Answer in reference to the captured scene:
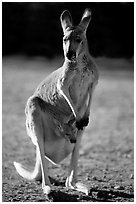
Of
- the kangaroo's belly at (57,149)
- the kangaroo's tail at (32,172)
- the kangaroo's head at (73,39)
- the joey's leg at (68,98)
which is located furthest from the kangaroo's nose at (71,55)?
the kangaroo's tail at (32,172)

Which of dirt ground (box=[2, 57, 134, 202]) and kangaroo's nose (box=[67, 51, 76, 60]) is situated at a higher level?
kangaroo's nose (box=[67, 51, 76, 60])

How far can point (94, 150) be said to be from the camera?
5742 millimetres

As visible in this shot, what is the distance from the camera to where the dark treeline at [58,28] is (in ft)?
45.0

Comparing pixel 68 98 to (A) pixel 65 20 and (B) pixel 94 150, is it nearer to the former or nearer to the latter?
(A) pixel 65 20

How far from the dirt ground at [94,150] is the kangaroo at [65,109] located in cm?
24

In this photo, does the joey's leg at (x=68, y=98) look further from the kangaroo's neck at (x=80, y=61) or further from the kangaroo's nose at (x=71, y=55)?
the kangaroo's nose at (x=71, y=55)

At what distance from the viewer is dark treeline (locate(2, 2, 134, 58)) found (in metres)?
13.7

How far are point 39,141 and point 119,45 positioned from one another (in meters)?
11.1

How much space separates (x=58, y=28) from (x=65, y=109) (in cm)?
1106

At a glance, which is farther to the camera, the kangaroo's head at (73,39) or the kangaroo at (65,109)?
the kangaroo at (65,109)

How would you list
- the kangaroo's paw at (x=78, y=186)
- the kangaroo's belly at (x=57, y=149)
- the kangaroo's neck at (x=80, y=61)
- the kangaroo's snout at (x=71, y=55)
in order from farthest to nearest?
the kangaroo's belly at (x=57, y=149) < the kangaroo's paw at (x=78, y=186) < the kangaroo's neck at (x=80, y=61) < the kangaroo's snout at (x=71, y=55)

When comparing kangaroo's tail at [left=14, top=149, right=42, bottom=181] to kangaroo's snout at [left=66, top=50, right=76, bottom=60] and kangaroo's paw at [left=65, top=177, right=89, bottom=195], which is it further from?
kangaroo's snout at [left=66, top=50, right=76, bottom=60]

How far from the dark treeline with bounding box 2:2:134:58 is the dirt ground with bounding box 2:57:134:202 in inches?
98.4

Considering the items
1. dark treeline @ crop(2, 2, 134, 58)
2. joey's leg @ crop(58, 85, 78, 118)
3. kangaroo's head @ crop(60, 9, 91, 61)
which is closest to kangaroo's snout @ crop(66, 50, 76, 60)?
kangaroo's head @ crop(60, 9, 91, 61)
